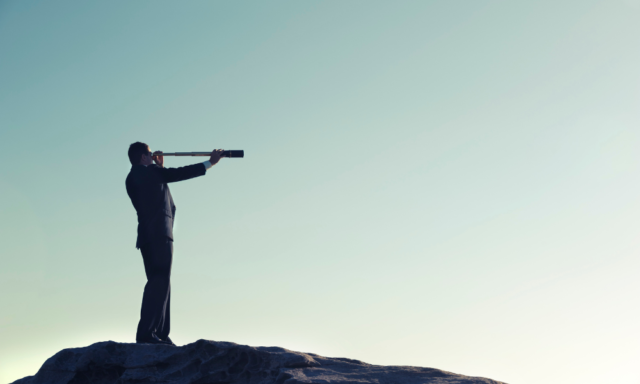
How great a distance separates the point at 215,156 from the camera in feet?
25.0

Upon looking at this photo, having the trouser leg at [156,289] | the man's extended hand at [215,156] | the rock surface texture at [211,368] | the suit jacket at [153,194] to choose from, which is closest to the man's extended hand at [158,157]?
the suit jacket at [153,194]

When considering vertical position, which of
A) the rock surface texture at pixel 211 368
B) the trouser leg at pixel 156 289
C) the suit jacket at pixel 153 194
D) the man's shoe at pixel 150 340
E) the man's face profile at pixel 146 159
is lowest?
the rock surface texture at pixel 211 368

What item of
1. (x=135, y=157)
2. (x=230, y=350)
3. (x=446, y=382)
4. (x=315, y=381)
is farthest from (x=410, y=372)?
(x=135, y=157)

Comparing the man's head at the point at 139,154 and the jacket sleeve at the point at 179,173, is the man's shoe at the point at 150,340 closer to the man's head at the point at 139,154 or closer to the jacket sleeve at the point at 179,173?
the jacket sleeve at the point at 179,173

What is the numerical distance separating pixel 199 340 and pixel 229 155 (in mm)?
2793

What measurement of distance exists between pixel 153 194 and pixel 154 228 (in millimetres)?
452

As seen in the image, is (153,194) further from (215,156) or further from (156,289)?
(156,289)

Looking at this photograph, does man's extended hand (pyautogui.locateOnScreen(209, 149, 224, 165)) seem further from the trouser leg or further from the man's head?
the trouser leg

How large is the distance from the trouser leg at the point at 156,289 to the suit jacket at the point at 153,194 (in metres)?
0.14

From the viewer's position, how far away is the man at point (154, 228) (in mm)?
6892

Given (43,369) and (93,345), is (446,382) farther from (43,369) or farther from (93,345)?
(43,369)

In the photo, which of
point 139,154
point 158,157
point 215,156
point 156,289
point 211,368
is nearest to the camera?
point 211,368

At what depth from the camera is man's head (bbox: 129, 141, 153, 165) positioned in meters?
7.47

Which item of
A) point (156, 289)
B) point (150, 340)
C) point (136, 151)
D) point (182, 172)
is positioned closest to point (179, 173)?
point (182, 172)
